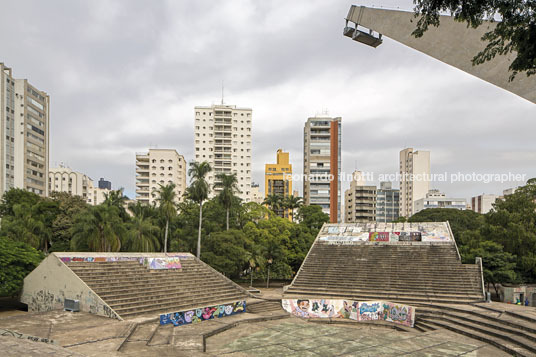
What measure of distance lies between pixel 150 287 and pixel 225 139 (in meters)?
66.3

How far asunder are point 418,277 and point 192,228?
71.5 ft

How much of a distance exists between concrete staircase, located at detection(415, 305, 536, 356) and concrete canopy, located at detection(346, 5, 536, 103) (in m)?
11.0

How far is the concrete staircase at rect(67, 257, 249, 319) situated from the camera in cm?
1914

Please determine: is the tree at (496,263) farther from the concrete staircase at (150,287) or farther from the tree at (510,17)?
the tree at (510,17)

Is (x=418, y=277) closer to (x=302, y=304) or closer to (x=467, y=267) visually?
(x=467, y=267)

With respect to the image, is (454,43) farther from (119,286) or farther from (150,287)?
(119,286)

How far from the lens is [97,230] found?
30156 mm

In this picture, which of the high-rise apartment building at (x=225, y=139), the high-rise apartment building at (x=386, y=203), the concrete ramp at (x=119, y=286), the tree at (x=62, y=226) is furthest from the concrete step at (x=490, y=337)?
the high-rise apartment building at (x=386, y=203)

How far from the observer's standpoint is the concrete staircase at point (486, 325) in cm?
1524

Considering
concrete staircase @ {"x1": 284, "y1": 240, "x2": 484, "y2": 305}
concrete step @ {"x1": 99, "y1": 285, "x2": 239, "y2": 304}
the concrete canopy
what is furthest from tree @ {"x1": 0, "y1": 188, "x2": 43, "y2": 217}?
the concrete canopy

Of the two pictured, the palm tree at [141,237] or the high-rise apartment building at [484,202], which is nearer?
the palm tree at [141,237]

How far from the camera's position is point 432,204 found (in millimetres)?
108312

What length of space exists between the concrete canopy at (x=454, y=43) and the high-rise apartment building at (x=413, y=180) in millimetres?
115207

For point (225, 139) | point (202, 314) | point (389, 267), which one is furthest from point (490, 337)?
point (225, 139)
